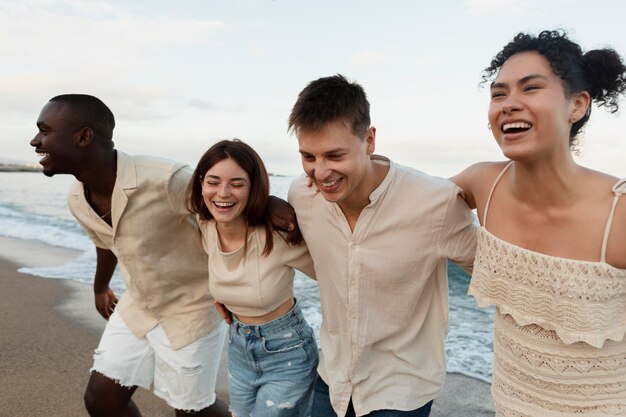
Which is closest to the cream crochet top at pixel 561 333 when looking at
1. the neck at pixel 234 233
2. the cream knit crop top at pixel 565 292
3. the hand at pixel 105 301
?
the cream knit crop top at pixel 565 292

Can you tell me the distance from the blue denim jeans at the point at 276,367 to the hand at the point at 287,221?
41 cm

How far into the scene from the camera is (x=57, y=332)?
252 inches

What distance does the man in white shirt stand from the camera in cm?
274

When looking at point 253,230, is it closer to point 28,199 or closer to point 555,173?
point 555,173

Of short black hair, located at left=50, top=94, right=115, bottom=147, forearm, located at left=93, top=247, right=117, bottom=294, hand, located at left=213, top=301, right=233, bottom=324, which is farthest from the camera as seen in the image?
forearm, located at left=93, top=247, right=117, bottom=294

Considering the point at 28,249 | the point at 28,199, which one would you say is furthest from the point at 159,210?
the point at 28,199

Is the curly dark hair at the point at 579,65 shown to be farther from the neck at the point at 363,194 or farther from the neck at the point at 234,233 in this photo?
the neck at the point at 234,233

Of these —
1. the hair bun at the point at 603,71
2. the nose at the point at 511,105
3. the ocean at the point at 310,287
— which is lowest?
the ocean at the point at 310,287

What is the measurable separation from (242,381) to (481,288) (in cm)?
142

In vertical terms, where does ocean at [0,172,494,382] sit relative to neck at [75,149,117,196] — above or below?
below

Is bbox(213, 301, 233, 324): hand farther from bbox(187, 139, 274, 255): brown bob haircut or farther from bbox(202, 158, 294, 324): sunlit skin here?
bbox(187, 139, 274, 255): brown bob haircut

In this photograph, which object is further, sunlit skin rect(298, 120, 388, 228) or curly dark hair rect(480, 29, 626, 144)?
sunlit skin rect(298, 120, 388, 228)

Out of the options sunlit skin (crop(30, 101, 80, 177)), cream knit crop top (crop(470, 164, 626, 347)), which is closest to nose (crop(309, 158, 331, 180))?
cream knit crop top (crop(470, 164, 626, 347))

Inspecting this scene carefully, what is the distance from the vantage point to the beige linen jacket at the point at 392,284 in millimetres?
2807
